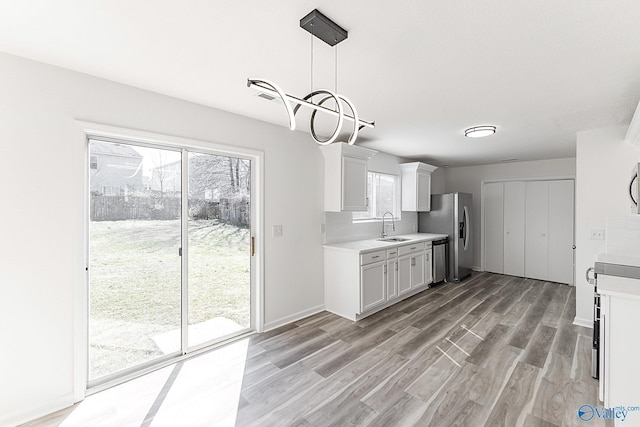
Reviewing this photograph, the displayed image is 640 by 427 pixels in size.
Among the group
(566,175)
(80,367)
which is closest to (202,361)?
(80,367)

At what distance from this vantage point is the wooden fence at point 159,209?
7.61ft

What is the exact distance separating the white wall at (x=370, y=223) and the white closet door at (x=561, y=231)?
2458 millimetres

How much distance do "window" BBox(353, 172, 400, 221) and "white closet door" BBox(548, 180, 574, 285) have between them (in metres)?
2.91

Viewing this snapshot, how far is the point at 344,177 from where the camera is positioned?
377cm

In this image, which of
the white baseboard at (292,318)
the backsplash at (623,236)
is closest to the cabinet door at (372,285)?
the white baseboard at (292,318)

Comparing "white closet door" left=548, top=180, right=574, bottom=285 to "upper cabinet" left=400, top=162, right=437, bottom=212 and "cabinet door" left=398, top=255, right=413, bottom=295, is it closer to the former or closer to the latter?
"upper cabinet" left=400, top=162, right=437, bottom=212

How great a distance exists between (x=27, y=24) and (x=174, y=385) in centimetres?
254

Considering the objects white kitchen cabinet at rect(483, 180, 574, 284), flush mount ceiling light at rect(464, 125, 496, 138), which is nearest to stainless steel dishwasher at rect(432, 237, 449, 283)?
white kitchen cabinet at rect(483, 180, 574, 284)

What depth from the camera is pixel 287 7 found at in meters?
1.40

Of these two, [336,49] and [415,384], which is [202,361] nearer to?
[415,384]


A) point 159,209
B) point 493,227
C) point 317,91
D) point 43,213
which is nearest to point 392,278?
point 159,209

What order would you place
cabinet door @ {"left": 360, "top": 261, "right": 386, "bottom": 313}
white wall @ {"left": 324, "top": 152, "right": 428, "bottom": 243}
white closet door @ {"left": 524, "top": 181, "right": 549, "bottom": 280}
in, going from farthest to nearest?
white closet door @ {"left": 524, "top": 181, "right": 549, "bottom": 280} → white wall @ {"left": 324, "top": 152, "right": 428, "bottom": 243} → cabinet door @ {"left": 360, "top": 261, "right": 386, "bottom": 313}

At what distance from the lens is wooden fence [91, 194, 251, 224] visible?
232 cm
